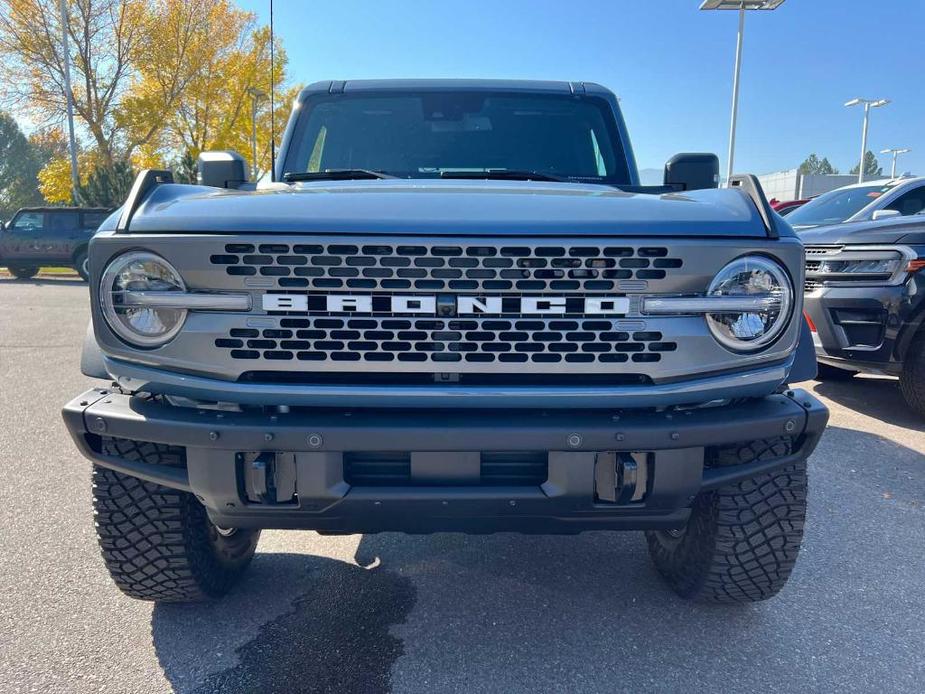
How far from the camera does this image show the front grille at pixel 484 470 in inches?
75.4

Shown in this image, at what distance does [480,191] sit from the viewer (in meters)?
2.27

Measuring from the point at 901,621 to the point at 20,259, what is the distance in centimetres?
1997

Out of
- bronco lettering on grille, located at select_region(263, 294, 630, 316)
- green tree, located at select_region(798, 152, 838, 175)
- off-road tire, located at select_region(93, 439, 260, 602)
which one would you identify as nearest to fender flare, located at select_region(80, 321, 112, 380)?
off-road tire, located at select_region(93, 439, 260, 602)

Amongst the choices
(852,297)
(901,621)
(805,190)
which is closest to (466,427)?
(901,621)

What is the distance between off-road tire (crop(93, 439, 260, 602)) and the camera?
89.5 inches

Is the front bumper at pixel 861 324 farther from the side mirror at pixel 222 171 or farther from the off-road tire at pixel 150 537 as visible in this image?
the off-road tire at pixel 150 537

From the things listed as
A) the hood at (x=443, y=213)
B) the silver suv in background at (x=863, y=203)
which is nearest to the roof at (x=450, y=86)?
the hood at (x=443, y=213)

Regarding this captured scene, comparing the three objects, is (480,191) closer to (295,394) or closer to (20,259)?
(295,394)

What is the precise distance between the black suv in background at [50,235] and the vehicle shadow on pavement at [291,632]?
56.1 feet

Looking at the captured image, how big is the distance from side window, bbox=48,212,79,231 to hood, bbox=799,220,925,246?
56.8ft

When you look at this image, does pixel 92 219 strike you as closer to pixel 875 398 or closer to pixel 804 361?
pixel 875 398

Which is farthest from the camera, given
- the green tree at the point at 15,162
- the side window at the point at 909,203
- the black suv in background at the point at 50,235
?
the green tree at the point at 15,162

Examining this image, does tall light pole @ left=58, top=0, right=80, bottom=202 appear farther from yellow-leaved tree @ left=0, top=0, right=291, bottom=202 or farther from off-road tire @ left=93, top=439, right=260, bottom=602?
off-road tire @ left=93, top=439, right=260, bottom=602

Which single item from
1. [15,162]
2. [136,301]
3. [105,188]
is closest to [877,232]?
[136,301]
